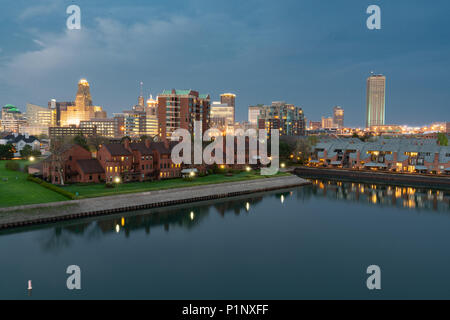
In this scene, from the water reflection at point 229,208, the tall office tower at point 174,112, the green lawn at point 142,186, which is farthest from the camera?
the tall office tower at point 174,112

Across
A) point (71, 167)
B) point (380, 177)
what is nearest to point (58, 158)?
point (71, 167)

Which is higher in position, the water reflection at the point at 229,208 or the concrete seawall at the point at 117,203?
the concrete seawall at the point at 117,203

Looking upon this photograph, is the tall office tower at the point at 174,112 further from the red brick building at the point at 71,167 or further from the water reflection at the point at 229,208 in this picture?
the red brick building at the point at 71,167

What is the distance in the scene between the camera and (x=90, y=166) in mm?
59719

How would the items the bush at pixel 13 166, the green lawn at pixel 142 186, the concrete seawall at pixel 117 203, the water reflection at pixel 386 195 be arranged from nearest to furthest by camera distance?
the concrete seawall at pixel 117 203 → the green lawn at pixel 142 186 → the water reflection at pixel 386 195 → the bush at pixel 13 166

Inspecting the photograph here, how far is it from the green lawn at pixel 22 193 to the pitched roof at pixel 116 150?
13210mm

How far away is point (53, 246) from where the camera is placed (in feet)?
115

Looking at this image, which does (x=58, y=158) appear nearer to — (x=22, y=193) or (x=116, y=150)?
(x=116, y=150)

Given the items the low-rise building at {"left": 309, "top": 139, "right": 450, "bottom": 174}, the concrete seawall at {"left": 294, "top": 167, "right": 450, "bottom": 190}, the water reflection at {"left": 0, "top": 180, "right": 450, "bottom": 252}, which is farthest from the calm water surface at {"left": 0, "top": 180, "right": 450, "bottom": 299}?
the low-rise building at {"left": 309, "top": 139, "right": 450, "bottom": 174}

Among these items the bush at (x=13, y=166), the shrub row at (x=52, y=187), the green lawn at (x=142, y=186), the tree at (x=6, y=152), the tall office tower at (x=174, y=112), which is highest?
the tall office tower at (x=174, y=112)

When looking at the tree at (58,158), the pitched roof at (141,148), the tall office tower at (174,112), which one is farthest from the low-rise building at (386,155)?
the tree at (58,158)

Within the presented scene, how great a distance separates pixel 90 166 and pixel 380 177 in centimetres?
6767

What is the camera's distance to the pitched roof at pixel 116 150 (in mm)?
60969

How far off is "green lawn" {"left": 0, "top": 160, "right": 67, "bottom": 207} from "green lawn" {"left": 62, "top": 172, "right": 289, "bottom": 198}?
11.1 ft
